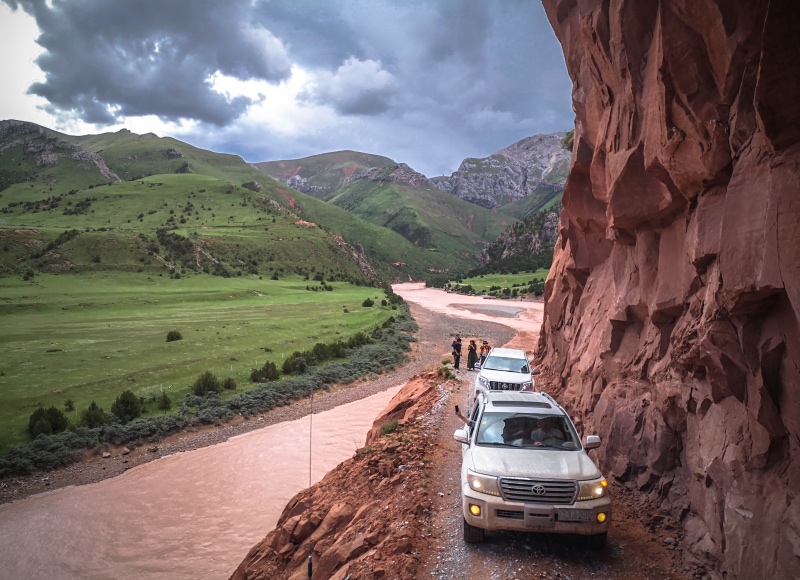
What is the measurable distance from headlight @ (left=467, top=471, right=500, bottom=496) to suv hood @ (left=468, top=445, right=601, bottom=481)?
0.30 ft

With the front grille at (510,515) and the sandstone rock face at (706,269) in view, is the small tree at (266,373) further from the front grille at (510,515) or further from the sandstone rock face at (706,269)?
the front grille at (510,515)

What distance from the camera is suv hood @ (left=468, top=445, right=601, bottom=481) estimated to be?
22.0 ft

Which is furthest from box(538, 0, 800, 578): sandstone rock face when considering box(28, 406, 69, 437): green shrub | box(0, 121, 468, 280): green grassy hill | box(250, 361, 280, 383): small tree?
box(0, 121, 468, 280): green grassy hill

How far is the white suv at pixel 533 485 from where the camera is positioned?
21.0 ft

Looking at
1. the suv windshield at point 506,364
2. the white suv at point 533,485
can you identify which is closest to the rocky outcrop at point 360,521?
the white suv at point 533,485

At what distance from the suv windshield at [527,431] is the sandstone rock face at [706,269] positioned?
194cm

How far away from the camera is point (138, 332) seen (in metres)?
35.9

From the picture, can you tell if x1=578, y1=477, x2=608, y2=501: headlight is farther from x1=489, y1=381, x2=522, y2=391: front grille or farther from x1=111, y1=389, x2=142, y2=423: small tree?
x1=111, y1=389, x2=142, y2=423: small tree

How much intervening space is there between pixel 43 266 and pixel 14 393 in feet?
161

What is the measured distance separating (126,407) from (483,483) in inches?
871

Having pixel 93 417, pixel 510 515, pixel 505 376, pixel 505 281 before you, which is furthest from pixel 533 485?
pixel 505 281

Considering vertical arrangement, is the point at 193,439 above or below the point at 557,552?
below

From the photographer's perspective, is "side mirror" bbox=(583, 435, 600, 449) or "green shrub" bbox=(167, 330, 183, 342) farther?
"green shrub" bbox=(167, 330, 183, 342)

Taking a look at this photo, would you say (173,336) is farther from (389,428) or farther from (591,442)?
(591,442)
